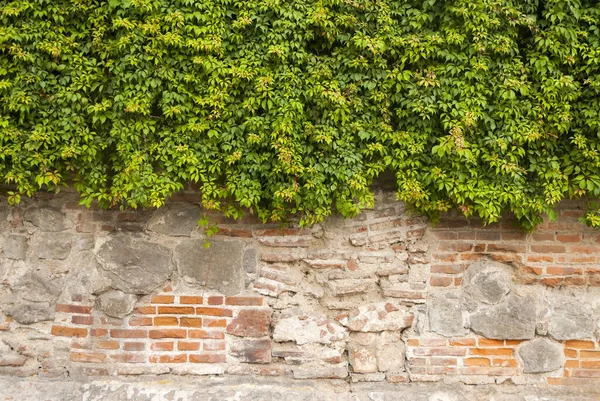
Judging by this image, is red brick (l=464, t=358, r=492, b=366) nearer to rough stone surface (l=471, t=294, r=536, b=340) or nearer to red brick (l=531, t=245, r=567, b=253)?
rough stone surface (l=471, t=294, r=536, b=340)

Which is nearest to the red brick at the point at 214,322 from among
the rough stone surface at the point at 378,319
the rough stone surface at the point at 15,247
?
the rough stone surface at the point at 378,319

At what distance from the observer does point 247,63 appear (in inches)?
115

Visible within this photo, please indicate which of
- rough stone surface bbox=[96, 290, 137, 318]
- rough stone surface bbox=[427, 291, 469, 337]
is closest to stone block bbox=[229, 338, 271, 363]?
rough stone surface bbox=[96, 290, 137, 318]

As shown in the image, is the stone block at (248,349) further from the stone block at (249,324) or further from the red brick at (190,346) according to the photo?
the red brick at (190,346)

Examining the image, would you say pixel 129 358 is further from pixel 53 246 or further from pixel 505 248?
pixel 505 248

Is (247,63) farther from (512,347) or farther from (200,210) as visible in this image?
(512,347)

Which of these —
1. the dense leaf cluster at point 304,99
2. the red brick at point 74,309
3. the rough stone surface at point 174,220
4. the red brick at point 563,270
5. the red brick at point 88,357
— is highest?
the dense leaf cluster at point 304,99

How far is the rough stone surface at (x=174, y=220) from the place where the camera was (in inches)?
124

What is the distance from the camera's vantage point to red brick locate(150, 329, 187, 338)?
123 inches

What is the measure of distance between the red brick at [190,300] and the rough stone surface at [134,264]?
0.54ft

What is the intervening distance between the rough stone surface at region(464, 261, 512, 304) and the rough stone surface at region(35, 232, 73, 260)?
2544 millimetres

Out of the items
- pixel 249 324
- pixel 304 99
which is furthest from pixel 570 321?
pixel 304 99

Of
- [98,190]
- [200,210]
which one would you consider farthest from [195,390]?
[98,190]

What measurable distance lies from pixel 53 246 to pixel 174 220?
777 millimetres
